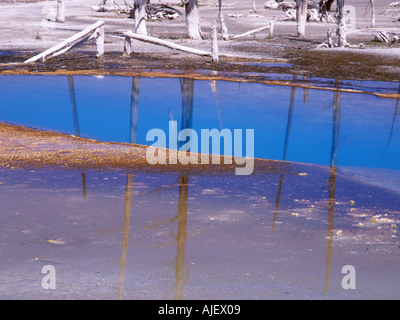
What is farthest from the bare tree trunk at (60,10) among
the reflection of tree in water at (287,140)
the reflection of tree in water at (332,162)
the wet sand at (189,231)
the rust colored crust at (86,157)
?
the wet sand at (189,231)

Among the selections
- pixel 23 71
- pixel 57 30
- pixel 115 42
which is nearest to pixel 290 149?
pixel 23 71

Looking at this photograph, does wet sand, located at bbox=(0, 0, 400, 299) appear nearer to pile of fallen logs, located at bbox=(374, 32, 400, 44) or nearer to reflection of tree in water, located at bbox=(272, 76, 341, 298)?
reflection of tree in water, located at bbox=(272, 76, 341, 298)

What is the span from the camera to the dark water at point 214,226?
5.12m

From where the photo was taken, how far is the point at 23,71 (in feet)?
60.7

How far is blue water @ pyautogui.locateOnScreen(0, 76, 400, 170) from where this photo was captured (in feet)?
37.8

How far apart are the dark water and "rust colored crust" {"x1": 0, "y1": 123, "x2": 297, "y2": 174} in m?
0.34

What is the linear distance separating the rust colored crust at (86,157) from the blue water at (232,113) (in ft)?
3.69

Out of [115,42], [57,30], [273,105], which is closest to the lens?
[273,105]

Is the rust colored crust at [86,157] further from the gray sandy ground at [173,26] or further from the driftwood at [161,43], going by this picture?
the gray sandy ground at [173,26]

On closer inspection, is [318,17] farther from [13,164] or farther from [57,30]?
[13,164]

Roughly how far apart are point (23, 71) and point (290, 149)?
1023cm

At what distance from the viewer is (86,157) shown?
31.0 ft

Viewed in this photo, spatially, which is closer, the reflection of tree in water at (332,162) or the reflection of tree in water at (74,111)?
the reflection of tree in water at (332,162)

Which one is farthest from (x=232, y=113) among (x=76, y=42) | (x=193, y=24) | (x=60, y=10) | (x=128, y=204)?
(x=60, y=10)
